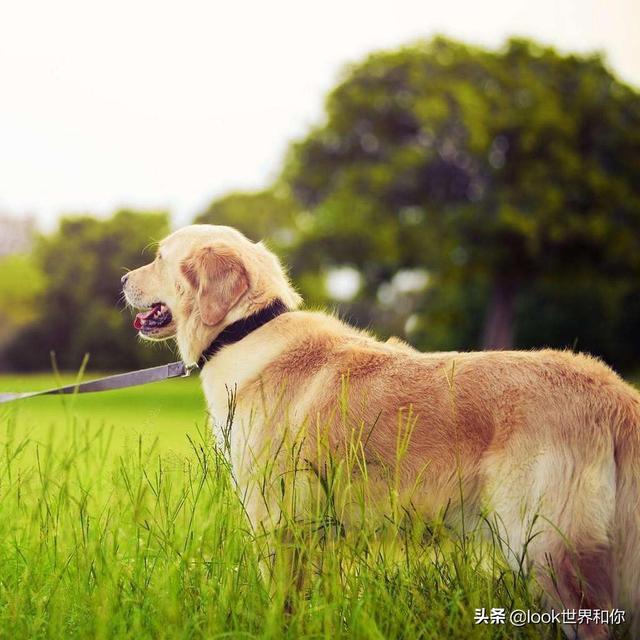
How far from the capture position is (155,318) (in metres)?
4.34

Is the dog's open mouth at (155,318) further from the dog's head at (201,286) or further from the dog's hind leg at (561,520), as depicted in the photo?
the dog's hind leg at (561,520)

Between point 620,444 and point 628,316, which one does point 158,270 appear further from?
point 628,316

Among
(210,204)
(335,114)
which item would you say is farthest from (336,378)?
(210,204)

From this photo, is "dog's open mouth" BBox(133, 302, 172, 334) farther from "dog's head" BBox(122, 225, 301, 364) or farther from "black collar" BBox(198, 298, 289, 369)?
"black collar" BBox(198, 298, 289, 369)

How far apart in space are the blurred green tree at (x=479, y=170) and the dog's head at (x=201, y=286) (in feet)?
54.7

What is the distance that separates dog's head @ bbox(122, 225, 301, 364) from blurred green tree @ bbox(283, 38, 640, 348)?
16.7 metres

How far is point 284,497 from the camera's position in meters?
3.32

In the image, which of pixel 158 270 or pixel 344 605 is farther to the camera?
pixel 158 270

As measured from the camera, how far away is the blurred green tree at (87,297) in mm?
34781

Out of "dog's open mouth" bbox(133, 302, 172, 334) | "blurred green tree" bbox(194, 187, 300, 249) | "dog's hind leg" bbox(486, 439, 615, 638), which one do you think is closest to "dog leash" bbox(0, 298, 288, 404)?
"dog's open mouth" bbox(133, 302, 172, 334)

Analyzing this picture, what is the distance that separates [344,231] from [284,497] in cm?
1816

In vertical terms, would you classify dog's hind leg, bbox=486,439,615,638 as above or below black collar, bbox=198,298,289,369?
below

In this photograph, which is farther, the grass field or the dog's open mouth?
the dog's open mouth

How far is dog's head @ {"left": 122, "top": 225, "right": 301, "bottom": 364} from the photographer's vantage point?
404cm
